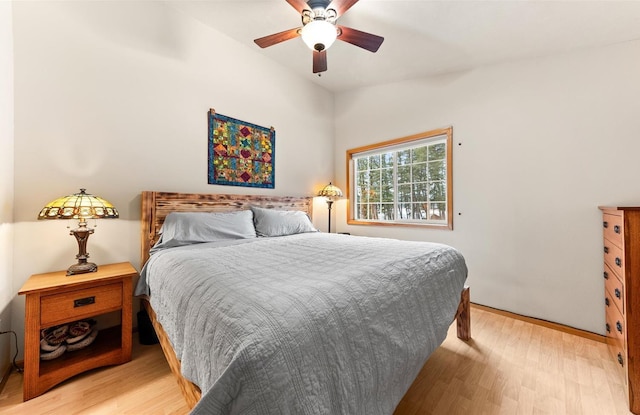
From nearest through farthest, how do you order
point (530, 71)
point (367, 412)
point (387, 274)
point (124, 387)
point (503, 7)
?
point (367, 412) → point (387, 274) → point (124, 387) → point (503, 7) → point (530, 71)

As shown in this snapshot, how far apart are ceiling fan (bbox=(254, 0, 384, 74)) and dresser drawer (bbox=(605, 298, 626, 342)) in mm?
2428

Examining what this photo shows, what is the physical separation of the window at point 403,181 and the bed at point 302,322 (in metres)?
1.38

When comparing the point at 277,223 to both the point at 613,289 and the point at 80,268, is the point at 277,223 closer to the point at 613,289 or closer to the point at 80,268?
the point at 80,268

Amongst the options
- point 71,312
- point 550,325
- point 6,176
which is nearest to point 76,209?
point 6,176

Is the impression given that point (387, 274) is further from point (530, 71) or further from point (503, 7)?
point (530, 71)

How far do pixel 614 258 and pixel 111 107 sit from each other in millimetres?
3908

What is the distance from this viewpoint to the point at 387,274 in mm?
1182

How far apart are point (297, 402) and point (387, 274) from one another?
0.68 m

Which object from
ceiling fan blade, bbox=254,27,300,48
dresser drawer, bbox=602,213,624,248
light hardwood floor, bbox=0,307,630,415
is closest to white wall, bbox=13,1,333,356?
light hardwood floor, bbox=0,307,630,415

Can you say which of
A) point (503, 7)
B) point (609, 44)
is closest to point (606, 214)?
point (609, 44)

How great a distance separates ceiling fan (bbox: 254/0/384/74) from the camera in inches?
65.8

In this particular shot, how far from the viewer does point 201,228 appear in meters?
2.11

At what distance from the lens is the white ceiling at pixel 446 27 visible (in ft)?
5.72

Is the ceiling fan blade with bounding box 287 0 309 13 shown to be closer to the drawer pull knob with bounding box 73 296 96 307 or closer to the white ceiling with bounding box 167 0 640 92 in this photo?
the white ceiling with bounding box 167 0 640 92
